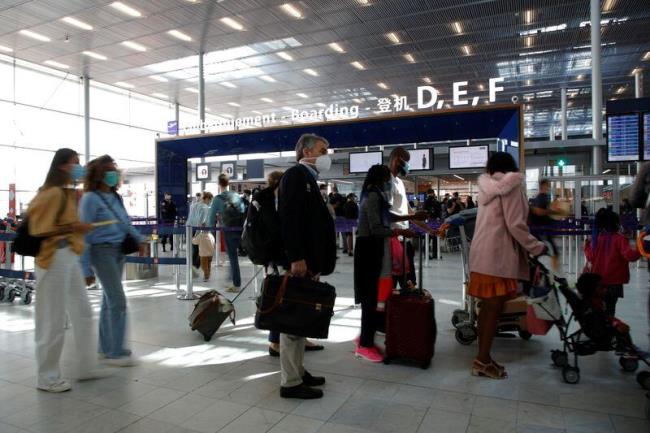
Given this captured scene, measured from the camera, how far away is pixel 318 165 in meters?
3.15

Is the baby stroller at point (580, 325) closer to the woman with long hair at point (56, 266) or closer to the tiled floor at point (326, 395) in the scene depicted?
the tiled floor at point (326, 395)

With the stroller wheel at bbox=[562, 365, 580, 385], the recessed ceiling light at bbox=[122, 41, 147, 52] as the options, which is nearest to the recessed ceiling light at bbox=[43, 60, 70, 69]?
the recessed ceiling light at bbox=[122, 41, 147, 52]

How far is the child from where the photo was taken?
13.0 ft

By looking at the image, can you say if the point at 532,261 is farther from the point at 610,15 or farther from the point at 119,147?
the point at 119,147

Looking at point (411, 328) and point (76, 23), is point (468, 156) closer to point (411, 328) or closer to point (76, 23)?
point (411, 328)

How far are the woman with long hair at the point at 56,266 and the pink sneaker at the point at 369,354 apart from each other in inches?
80.4

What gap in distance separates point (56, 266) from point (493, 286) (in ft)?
9.87

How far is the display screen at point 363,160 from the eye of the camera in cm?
1177

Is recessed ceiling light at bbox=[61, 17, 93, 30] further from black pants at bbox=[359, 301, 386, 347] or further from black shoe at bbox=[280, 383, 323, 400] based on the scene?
black shoe at bbox=[280, 383, 323, 400]

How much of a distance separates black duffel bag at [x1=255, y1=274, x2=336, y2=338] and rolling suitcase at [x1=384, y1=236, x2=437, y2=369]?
0.86m

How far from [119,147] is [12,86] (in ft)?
16.8

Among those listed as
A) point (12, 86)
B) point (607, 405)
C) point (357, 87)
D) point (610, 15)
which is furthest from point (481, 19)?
point (12, 86)

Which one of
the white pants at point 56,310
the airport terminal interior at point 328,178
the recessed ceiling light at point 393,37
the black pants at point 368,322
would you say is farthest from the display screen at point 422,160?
the white pants at point 56,310

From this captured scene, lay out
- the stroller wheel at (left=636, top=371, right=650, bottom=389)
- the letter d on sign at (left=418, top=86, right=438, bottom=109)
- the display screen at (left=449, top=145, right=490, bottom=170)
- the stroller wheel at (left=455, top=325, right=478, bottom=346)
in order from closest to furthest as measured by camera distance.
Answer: the stroller wheel at (left=636, top=371, right=650, bottom=389), the stroller wheel at (left=455, top=325, right=478, bottom=346), the letter d on sign at (left=418, top=86, right=438, bottom=109), the display screen at (left=449, top=145, right=490, bottom=170)
